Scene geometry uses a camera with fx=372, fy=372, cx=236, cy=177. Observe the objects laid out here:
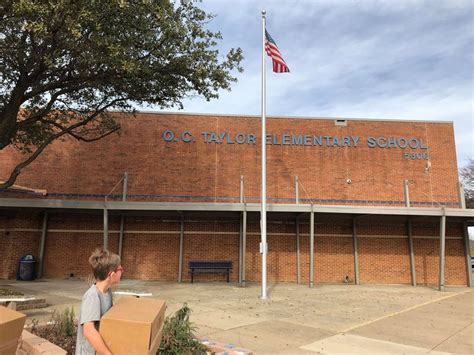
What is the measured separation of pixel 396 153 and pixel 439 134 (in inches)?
103

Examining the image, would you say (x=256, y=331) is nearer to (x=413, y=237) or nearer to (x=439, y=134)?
(x=413, y=237)

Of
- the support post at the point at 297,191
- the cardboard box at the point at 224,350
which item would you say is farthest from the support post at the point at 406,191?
the cardboard box at the point at 224,350

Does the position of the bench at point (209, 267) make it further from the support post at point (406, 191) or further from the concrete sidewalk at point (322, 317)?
the support post at point (406, 191)

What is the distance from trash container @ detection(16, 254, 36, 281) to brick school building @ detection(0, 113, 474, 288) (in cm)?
62

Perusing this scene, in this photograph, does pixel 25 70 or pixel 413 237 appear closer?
pixel 25 70

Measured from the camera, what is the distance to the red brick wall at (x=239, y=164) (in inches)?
693

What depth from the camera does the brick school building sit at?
55.5ft

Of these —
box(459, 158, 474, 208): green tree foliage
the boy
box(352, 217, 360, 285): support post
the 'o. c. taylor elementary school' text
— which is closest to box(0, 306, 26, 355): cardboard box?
the boy

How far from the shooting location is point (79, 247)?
55.8ft

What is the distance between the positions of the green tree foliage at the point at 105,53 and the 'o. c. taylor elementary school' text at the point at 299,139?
5711 millimetres

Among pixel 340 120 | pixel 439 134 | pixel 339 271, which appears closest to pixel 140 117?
pixel 340 120

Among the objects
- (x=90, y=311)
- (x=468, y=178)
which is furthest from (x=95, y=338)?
(x=468, y=178)

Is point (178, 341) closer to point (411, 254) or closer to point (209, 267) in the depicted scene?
point (209, 267)

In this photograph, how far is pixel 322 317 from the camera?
29.1 feet
